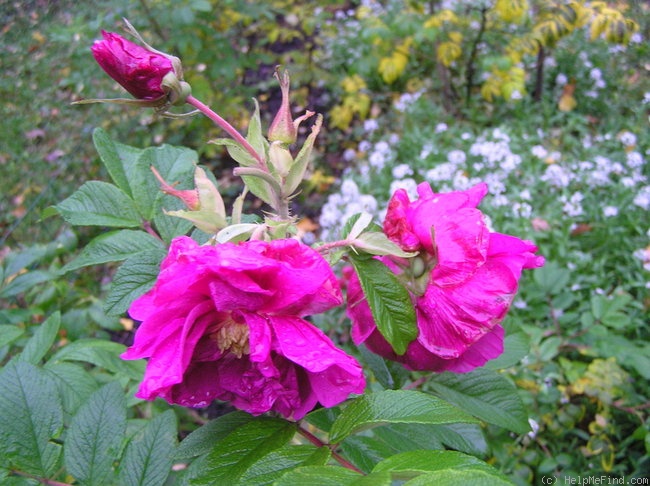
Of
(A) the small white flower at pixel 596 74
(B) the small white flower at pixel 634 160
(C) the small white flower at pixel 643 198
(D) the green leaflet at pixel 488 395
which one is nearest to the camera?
(D) the green leaflet at pixel 488 395

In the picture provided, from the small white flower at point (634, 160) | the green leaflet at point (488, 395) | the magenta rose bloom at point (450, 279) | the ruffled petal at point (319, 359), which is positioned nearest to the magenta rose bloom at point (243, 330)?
the ruffled petal at point (319, 359)

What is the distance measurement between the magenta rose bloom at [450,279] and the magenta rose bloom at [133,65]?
279 millimetres

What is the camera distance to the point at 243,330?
0.53 metres

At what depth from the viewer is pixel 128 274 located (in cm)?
66

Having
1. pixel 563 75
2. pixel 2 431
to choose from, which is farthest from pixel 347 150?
pixel 2 431

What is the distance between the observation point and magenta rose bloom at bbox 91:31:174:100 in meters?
0.55

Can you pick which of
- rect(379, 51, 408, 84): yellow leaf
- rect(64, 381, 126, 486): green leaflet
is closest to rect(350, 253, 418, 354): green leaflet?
rect(64, 381, 126, 486): green leaflet

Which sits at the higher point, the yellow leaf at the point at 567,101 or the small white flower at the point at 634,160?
the small white flower at the point at 634,160

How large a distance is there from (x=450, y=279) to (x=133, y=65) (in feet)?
1.23

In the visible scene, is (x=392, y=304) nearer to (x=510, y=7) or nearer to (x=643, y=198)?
(x=643, y=198)

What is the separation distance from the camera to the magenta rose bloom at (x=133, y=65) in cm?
55

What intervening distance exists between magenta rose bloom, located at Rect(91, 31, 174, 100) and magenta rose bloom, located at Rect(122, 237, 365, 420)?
189mm

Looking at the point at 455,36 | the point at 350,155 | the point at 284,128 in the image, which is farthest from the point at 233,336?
the point at 455,36

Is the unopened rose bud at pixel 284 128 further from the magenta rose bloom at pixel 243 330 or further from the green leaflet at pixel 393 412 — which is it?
the green leaflet at pixel 393 412
